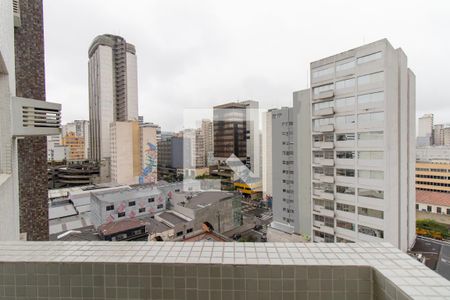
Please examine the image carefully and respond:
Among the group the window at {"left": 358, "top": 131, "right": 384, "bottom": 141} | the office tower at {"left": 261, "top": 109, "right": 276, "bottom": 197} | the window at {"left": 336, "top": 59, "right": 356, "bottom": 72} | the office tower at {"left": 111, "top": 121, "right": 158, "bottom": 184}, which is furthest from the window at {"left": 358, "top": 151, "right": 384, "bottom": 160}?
the office tower at {"left": 111, "top": 121, "right": 158, "bottom": 184}

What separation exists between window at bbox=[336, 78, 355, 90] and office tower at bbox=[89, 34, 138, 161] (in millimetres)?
27793

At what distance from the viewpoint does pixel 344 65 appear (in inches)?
340

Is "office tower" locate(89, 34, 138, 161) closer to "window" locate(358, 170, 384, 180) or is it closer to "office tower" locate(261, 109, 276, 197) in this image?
"office tower" locate(261, 109, 276, 197)

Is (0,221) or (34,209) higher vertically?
(0,221)

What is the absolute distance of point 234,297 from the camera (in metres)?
1.16

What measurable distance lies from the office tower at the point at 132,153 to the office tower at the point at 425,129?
53.7 meters

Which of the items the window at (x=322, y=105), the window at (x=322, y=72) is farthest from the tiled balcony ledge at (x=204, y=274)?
the window at (x=322, y=72)

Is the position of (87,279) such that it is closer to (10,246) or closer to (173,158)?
(10,246)

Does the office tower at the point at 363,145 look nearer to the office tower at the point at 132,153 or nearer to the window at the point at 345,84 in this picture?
the window at the point at 345,84

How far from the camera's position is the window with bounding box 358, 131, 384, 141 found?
773 centimetres

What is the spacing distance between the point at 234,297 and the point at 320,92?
32.0 ft

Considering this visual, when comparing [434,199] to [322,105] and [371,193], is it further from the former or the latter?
[322,105]

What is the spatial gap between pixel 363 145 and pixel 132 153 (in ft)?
76.5

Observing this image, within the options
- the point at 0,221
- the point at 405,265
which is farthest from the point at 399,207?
the point at 0,221
